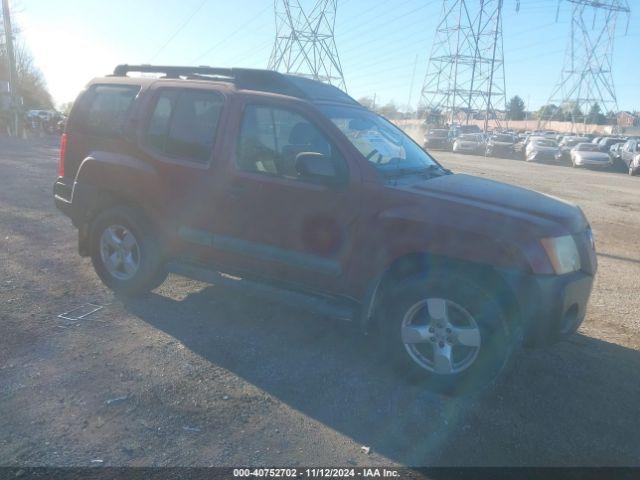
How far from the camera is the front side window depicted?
4348 mm

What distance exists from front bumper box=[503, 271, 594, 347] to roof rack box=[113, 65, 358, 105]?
2212mm

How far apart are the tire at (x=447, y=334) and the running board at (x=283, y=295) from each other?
31 centimetres

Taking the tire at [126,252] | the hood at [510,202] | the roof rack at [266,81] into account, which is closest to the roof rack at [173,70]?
the roof rack at [266,81]

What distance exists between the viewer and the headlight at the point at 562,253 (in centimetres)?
365

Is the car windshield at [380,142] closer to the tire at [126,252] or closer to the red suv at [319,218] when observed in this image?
the red suv at [319,218]

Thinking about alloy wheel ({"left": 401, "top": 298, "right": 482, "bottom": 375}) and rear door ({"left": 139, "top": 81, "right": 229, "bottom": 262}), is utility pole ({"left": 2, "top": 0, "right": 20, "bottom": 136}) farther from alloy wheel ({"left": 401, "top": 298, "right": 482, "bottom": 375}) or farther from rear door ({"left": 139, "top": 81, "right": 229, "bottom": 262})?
alloy wheel ({"left": 401, "top": 298, "right": 482, "bottom": 375})

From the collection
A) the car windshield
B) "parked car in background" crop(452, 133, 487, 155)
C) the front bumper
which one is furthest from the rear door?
"parked car in background" crop(452, 133, 487, 155)

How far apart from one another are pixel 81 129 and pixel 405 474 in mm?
4469

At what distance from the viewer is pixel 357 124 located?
4.70 meters

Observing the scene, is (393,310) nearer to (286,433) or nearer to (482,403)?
(482,403)

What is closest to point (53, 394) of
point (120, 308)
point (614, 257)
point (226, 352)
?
point (226, 352)

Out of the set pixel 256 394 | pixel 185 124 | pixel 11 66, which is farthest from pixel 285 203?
pixel 11 66

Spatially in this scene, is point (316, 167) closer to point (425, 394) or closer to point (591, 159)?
point (425, 394)

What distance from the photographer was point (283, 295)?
175 inches
